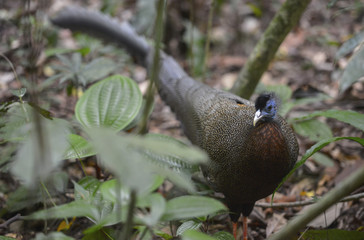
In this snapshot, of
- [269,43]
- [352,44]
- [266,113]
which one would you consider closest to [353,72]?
[352,44]

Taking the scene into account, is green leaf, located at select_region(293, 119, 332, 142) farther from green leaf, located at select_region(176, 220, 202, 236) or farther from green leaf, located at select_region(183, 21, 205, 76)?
green leaf, located at select_region(183, 21, 205, 76)

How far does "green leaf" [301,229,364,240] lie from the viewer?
85.2 inches

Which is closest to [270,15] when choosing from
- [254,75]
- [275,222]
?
[254,75]

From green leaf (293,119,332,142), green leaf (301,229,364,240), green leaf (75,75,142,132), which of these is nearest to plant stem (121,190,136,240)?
green leaf (75,75,142,132)

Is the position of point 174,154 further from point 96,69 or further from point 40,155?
point 96,69

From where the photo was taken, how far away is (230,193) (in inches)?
105

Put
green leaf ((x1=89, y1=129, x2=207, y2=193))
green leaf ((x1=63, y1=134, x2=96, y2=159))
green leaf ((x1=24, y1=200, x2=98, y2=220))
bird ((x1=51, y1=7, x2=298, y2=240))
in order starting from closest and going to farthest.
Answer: green leaf ((x1=89, y1=129, x2=207, y2=193)) → green leaf ((x1=24, y1=200, x2=98, y2=220)) → green leaf ((x1=63, y1=134, x2=96, y2=159)) → bird ((x1=51, y1=7, x2=298, y2=240))

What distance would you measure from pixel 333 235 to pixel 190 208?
1.27 metres

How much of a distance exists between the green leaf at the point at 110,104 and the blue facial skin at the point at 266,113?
0.87 meters

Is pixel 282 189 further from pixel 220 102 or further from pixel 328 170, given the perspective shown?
pixel 220 102

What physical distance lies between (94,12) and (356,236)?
370 centimetres

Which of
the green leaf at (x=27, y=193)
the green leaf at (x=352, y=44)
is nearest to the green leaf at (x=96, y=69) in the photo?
the green leaf at (x=27, y=193)

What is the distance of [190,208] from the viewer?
4.53 feet

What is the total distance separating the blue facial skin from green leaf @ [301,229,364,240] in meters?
0.79
